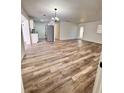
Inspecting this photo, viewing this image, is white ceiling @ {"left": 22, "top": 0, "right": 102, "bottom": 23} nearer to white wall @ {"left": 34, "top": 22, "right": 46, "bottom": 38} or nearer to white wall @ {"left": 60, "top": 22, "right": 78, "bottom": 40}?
white wall @ {"left": 60, "top": 22, "right": 78, "bottom": 40}

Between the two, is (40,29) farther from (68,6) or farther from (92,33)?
(68,6)

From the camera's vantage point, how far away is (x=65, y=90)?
198 centimetres

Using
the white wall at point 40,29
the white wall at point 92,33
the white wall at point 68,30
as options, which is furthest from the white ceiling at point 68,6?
the white wall at point 40,29

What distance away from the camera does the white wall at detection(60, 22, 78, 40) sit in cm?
1079

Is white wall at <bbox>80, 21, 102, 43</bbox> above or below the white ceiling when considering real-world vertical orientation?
below

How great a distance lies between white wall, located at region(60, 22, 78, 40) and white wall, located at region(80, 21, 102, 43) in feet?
5.19

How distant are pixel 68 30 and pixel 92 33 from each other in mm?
2979

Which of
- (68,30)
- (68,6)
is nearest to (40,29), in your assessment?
(68,30)

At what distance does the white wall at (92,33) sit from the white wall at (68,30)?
1.58m

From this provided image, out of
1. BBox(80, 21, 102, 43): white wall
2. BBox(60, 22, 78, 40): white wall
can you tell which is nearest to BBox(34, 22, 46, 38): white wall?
BBox(60, 22, 78, 40): white wall

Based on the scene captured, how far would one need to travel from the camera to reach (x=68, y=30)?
11297 mm

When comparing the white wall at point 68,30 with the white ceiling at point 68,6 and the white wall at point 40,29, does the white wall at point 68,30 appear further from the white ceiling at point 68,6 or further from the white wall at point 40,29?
the white ceiling at point 68,6

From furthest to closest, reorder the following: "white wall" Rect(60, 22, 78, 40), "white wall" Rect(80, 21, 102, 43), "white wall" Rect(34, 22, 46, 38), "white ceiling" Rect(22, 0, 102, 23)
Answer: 1. "white wall" Rect(34, 22, 46, 38)
2. "white wall" Rect(60, 22, 78, 40)
3. "white wall" Rect(80, 21, 102, 43)
4. "white ceiling" Rect(22, 0, 102, 23)
